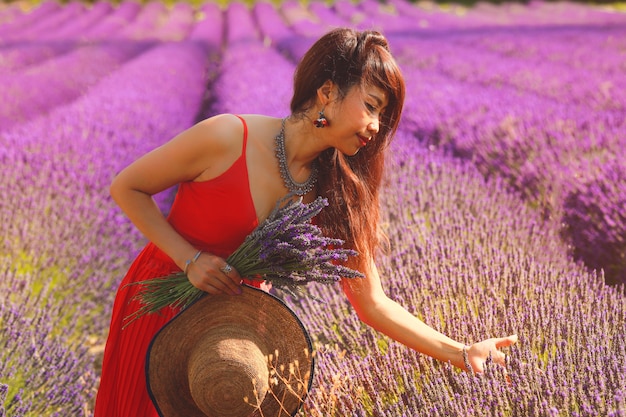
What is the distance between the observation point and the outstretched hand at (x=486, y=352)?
157 centimetres

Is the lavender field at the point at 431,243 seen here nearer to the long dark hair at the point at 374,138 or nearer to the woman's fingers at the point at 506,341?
the woman's fingers at the point at 506,341

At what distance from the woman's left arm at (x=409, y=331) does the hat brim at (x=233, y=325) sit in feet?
0.97

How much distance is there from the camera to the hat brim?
149 cm

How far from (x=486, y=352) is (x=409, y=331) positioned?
0.66 ft

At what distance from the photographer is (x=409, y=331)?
1694mm

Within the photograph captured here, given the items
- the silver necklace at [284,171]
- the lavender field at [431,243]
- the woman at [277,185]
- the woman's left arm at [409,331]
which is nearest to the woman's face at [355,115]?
the woman at [277,185]

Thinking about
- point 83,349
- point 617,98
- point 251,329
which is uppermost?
point 251,329

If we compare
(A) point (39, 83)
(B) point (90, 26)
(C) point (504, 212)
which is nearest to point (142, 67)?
(A) point (39, 83)

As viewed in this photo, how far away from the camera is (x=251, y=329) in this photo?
149 cm

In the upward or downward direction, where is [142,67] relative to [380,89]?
downward

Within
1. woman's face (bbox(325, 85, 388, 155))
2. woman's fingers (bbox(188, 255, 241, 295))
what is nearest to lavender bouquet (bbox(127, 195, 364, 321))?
woman's fingers (bbox(188, 255, 241, 295))

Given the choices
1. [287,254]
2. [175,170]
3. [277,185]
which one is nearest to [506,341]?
[287,254]

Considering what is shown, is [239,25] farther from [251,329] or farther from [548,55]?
[251,329]

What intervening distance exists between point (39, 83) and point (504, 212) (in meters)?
5.99
